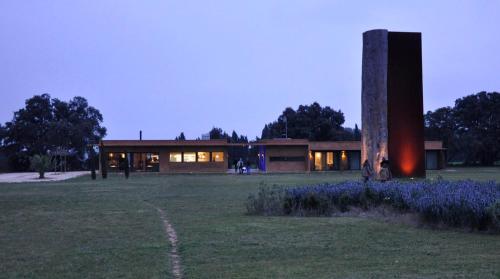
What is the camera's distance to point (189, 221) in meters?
12.9

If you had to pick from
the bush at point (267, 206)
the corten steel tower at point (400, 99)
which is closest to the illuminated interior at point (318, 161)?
the corten steel tower at point (400, 99)

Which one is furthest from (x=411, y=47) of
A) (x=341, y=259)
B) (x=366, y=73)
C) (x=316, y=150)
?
(x=316, y=150)

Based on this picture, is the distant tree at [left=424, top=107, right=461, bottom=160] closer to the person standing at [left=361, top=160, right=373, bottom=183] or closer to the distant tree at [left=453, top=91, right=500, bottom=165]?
the distant tree at [left=453, top=91, right=500, bottom=165]

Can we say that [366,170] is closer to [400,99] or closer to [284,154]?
[400,99]

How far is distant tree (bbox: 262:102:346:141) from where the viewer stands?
79688 millimetres

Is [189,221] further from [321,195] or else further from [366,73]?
[366,73]

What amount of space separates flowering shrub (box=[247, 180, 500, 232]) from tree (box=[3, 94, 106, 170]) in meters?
56.4

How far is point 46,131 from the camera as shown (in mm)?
68688

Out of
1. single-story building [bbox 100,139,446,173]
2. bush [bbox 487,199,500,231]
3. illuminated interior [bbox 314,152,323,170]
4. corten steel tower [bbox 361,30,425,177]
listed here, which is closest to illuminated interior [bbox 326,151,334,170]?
illuminated interior [bbox 314,152,323,170]

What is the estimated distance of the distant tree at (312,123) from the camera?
79.7 m

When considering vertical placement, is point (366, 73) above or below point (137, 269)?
above

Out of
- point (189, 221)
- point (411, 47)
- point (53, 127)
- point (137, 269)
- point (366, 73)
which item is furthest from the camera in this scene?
point (53, 127)

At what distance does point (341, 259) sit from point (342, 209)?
6386 mm

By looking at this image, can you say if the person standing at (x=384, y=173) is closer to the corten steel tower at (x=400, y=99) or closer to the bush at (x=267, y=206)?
the corten steel tower at (x=400, y=99)
